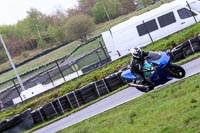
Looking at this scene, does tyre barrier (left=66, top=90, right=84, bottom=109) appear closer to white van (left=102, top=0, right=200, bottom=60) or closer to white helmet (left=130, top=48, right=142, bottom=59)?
white van (left=102, top=0, right=200, bottom=60)

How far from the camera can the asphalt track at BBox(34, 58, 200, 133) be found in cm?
1709

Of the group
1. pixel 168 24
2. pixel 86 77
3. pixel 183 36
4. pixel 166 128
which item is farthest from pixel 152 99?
pixel 168 24

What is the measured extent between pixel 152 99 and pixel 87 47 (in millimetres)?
29520

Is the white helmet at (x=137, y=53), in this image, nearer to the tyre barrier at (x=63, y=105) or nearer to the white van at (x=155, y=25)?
the tyre barrier at (x=63, y=105)

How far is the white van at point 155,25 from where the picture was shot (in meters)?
27.5

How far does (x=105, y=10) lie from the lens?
78688mm

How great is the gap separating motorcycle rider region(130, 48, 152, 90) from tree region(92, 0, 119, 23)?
6460cm

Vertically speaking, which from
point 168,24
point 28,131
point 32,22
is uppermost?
point 32,22

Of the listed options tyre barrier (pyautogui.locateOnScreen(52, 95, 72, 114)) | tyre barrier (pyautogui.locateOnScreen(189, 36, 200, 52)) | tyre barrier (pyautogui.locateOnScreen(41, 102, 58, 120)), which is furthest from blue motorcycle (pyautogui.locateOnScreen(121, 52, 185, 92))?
tyre barrier (pyautogui.locateOnScreen(41, 102, 58, 120))

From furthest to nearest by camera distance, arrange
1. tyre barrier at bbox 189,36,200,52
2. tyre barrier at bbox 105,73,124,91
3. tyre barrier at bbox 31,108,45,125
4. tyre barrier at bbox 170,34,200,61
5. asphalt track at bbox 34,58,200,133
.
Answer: tyre barrier at bbox 31,108,45,125
tyre barrier at bbox 105,73,124,91
tyre barrier at bbox 170,34,200,61
tyre barrier at bbox 189,36,200,52
asphalt track at bbox 34,58,200,133

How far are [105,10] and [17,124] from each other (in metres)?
58.7

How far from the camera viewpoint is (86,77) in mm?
26406

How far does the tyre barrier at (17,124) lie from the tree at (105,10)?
57431mm

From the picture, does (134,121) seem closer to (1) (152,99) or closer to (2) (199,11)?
(1) (152,99)
